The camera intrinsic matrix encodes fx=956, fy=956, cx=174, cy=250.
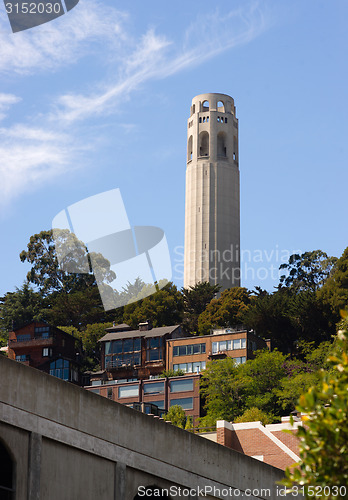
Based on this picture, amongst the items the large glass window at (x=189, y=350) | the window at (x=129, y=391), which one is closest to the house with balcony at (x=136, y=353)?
the large glass window at (x=189, y=350)

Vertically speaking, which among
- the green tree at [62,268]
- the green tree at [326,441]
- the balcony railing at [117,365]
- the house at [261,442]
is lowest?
the green tree at [326,441]

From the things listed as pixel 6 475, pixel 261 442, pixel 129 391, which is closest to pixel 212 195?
pixel 129 391

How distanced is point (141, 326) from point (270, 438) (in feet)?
152

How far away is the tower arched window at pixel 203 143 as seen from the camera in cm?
15050

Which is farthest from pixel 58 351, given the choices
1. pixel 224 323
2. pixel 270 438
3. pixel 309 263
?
pixel 270 438

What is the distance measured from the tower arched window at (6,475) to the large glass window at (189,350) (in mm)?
72749

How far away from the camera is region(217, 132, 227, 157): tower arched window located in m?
150

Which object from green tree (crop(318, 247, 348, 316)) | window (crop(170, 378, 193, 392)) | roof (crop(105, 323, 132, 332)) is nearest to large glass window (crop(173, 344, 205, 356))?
window (crop(170, 378, 193, 392))

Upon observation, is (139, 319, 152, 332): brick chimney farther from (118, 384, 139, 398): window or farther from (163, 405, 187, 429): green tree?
(163, 405, 187, 429): green tree

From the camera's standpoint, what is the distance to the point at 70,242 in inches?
5295

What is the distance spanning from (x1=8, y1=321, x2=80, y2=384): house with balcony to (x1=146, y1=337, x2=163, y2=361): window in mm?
9095

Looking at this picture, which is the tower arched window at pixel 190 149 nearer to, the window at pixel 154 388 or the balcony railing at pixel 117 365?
the balcony railing at pixel 117 365

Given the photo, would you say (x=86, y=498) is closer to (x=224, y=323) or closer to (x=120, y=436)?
(x=120, y=436)

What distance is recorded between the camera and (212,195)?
5792 inches
